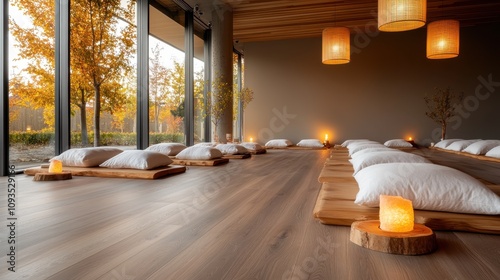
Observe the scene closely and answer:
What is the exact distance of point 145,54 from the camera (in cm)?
521

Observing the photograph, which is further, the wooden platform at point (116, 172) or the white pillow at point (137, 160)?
the white pillow at point (137, 160)

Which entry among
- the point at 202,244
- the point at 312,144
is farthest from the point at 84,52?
the point at 312,144

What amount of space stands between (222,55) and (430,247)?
6.17 meters

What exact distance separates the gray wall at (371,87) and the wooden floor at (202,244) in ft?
21.8

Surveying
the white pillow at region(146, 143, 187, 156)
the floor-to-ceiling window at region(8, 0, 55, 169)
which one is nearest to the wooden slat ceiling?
the white pillow at region(146, 143, 187, 156)

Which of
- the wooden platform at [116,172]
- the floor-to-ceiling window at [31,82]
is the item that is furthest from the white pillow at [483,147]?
the floor-to-ceiling window at [31,82]

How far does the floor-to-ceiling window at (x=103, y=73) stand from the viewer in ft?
13.1

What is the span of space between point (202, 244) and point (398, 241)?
651 millimetres

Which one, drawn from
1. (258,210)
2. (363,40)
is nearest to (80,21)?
(258,210)

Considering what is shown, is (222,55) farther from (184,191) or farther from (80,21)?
(184,191)

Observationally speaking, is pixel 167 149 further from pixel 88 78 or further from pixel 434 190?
pixel 434 190

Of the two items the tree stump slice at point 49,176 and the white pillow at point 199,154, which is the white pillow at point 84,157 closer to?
the tree stump slice at point 49,176

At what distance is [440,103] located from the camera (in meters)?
7.62

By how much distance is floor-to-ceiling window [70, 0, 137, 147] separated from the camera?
400cm
